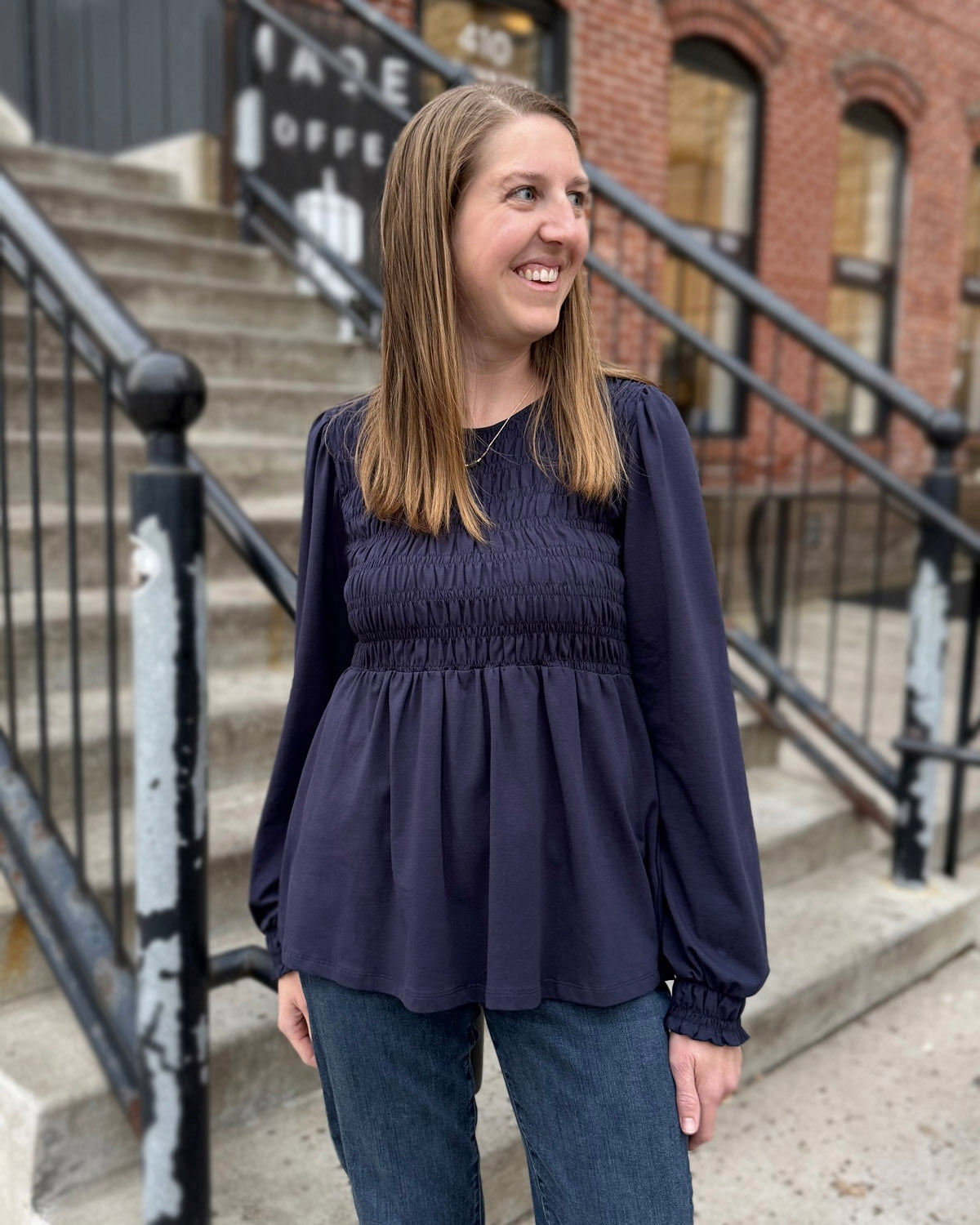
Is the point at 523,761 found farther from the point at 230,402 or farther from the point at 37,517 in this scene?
the point at 230,402

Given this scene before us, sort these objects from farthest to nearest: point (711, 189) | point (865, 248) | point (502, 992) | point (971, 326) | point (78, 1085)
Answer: point (971, 326) < point (865, 248) < point (711, 189) < point (78, 1085) < point (502, 992)

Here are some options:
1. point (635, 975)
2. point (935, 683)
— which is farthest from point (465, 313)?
point (935, 683)

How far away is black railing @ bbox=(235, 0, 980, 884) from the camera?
3.23 metres

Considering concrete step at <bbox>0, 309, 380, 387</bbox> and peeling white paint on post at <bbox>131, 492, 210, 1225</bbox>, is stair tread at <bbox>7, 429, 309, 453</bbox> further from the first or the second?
peeling white paint on post at <bbox>131, 492, 210, 1225</bbox>

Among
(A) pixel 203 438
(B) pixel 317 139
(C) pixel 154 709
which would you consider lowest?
(C) pixel 154 709

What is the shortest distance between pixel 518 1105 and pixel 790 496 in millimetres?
3013

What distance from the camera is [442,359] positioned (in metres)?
1.35

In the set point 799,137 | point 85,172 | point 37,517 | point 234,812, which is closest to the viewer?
point 37,517

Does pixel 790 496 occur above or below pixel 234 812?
above

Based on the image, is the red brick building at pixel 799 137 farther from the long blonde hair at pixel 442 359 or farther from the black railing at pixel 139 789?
the long blonde hair at pixel 442 359

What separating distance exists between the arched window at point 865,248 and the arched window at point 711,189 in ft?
3.82

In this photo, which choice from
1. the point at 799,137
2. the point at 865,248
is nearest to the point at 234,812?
the point at 799,137

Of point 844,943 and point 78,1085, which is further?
point 844,943

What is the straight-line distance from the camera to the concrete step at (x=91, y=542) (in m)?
3.02
